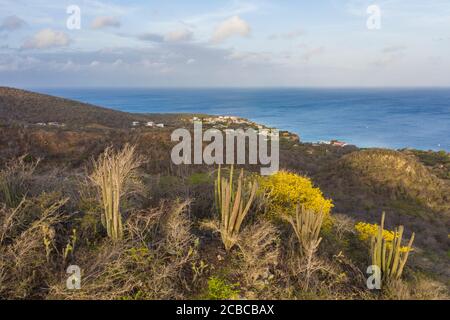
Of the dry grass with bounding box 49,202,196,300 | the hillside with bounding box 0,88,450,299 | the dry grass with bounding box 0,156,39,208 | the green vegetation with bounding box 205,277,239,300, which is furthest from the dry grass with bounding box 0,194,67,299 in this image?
the green vegetation with bounding box 205,277,239,300

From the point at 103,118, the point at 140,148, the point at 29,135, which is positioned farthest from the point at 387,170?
the point at 103,118

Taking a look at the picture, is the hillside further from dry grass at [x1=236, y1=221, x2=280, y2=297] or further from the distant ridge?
the distant ridge

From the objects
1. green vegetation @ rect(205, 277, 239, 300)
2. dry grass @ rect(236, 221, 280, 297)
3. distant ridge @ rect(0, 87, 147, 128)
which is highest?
distant ridge @ rect(0, 87, 147, 128)

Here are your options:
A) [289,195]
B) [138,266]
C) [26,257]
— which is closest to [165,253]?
[138,266]

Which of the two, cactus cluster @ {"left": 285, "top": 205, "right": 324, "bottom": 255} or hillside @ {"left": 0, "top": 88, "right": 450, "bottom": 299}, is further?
cactus cluster @ {"left": 285, "top": 205, "right": 324, "bottom": 255}

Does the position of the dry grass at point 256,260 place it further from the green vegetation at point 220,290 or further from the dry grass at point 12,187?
the dry grass at point 12,187
